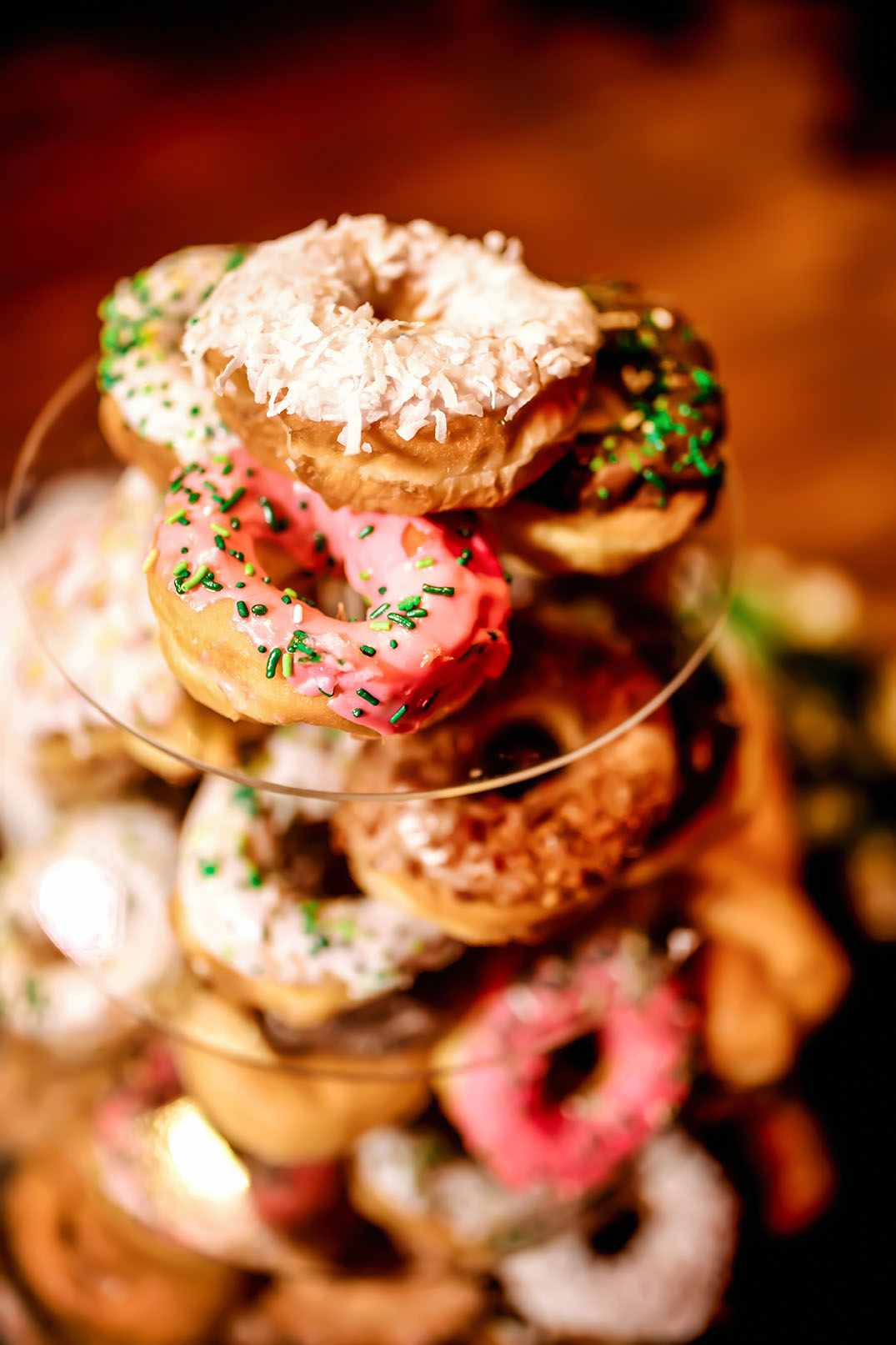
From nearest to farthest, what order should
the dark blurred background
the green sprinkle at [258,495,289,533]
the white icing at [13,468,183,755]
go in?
1. the green sprinkle at [258,495,289,533]
2. the white icing at [13,468,183,755]
3. the dark blurred background

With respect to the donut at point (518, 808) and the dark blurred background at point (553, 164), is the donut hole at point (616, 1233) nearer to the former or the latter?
the donut at point (518, 808)

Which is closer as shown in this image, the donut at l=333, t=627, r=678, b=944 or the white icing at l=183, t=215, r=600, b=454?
the white icing at l=183, t=215, r=600, b=454

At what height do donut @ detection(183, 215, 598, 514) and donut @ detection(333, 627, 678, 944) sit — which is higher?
donut @ detection(183, 215, 598, 514)

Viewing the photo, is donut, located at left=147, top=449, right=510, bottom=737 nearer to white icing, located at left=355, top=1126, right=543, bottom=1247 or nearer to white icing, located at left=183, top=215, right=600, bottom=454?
white icing, located at left=183, top=215, right=600, bottom=454

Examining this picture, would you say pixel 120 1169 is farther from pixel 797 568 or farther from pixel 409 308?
pixel 797 568

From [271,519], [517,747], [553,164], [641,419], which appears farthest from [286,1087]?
[553,164]

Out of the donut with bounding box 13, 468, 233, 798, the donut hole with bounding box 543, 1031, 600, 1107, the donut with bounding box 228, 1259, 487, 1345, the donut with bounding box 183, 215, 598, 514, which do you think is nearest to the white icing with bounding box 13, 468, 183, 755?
the donut with bounding box 13, 468, 233, 798

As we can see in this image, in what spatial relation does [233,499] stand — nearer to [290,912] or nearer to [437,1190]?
[290,912]
